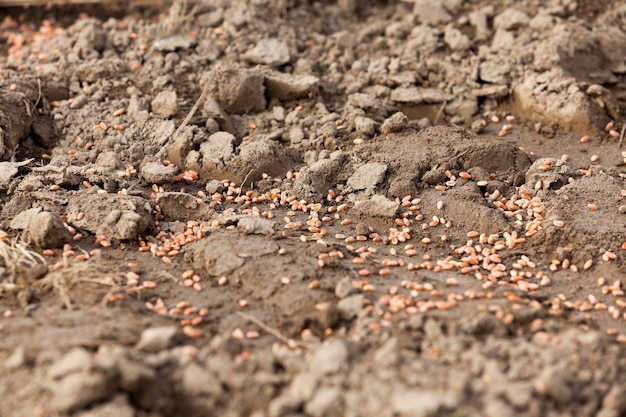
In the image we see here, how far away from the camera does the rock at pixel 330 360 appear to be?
12.2 feet

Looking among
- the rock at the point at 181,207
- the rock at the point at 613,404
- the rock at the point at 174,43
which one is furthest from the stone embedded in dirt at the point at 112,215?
the rock at the point at 613,404

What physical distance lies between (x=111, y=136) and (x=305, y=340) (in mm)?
2340

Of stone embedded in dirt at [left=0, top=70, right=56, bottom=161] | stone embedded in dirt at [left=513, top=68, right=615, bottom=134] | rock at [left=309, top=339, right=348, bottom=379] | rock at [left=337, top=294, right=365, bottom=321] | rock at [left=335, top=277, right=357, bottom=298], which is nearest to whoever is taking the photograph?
rock at [left=309, top=339, right=348, bottom=379]

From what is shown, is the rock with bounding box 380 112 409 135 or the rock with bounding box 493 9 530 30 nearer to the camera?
the rock with bounding box 380 112 409 135

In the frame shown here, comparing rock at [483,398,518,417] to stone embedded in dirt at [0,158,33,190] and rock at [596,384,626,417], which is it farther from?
stone embedded in dirt at [0,158,33,190]

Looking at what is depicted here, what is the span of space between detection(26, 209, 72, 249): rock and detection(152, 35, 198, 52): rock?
193cm

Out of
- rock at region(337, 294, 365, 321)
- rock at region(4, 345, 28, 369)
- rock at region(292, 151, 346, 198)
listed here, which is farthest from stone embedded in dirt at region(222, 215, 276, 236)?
rock at region(4, 345, 28, 369)

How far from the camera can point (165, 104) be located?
230 inches

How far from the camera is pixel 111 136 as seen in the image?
5.71 meters

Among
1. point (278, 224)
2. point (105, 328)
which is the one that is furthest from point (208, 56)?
point (105, 328)

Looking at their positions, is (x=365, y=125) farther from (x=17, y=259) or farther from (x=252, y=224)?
(x=17, y=259)

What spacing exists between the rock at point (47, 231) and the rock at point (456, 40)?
3189mm

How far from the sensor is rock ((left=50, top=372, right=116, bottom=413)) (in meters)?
3.50

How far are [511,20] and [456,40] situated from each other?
466 millimetres
